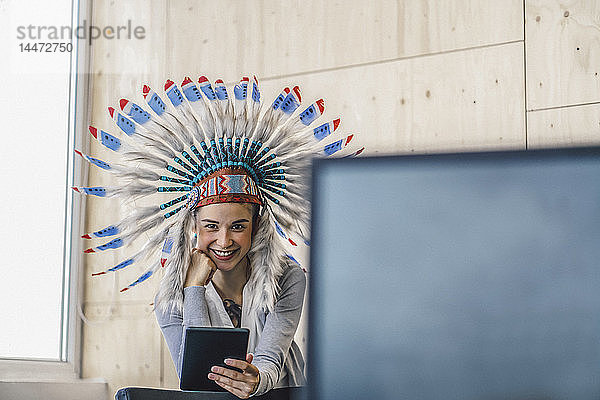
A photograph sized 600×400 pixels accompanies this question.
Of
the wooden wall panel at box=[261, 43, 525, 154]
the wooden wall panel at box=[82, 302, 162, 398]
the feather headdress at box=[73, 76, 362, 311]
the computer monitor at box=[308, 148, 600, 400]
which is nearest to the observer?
the computer monitor at box=[308, 148, 600, 400]

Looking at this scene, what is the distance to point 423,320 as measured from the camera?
0.81m

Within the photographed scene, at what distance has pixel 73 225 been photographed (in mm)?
1994

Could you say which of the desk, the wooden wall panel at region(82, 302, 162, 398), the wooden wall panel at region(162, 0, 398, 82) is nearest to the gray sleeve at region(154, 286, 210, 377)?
the desk

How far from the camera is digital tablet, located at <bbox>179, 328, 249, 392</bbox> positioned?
4.06 feet

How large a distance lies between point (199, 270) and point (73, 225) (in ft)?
2.09

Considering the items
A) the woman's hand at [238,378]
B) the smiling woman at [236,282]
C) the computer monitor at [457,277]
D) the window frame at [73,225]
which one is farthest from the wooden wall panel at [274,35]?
the computer monitor at [457,277]

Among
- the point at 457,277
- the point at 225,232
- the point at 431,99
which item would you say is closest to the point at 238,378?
the point at 225,232

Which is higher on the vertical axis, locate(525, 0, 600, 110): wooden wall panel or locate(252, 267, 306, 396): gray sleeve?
locate(525, 0, 600, 110): wooden wall panel

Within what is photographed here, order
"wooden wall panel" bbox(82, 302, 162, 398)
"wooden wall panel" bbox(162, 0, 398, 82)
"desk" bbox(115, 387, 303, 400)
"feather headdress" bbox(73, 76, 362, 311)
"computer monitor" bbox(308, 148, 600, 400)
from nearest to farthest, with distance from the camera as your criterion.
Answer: "computer monitor" bbox(308, 148, 600, 400), "desk" bbox(115, 387, 303, 400), "feather headdress" bbox(73, 76, 362, 311), "wooden wall panel" bbox(162, 0, 398, 82), "wooden wall panel" bbox(82, 302, 162, 398)

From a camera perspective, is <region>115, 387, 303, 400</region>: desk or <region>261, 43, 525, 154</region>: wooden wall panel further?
<region>261, 43, 525, 154</region>: wooden wall panel

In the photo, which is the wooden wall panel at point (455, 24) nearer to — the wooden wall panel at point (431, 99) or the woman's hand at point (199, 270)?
the wooden wall panel at point (431, 99)

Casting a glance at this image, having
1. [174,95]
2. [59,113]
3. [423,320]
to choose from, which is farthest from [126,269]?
[423,320]

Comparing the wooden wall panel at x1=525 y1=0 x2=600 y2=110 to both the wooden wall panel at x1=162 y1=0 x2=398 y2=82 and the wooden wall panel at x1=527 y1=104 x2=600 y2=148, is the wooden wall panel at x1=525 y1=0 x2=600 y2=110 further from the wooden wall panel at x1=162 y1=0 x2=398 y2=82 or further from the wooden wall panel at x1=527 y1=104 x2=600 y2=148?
the wooden wall panel at x1=162 y1=0 x2=398 y2=82

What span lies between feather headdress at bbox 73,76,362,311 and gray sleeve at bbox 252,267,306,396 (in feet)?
0.06
